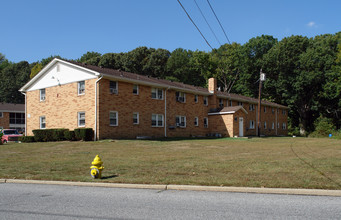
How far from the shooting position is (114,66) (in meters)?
60.2

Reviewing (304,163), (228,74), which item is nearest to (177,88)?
(304,163)

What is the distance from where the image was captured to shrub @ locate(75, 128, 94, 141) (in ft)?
76.6

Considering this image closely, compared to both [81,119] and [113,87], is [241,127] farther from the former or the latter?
[81,119]

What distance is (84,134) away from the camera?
23.3 m

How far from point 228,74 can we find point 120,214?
56984mm

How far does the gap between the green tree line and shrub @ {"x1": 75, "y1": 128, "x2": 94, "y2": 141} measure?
29.7 m

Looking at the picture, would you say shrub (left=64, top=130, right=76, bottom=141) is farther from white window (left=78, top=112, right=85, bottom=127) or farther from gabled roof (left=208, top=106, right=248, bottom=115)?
gabled roof (left=208, top=106, right=248, bottom=115)

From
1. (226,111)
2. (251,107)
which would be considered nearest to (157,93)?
(226,111)

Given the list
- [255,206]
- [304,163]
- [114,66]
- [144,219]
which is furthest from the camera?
[114,66]

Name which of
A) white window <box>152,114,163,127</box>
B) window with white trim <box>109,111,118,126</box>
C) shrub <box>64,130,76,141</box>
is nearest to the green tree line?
white window <box>152,114,163,127</box>

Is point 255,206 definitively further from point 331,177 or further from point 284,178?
point 331,177

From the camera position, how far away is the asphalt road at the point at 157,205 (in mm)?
5289

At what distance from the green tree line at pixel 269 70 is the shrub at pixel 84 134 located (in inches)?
1168

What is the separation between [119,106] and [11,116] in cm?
Result: 3076
